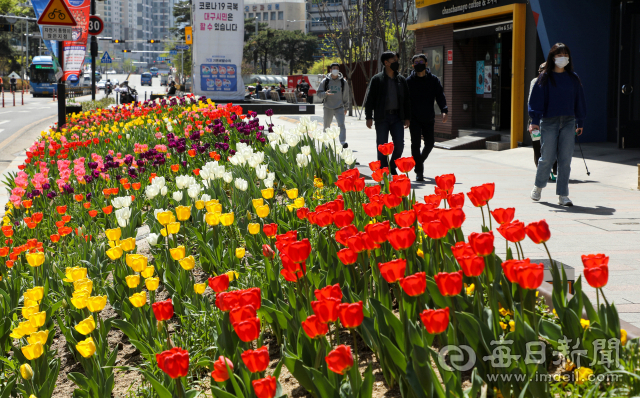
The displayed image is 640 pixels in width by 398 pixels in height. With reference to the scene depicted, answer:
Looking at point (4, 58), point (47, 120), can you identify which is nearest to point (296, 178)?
point (47, 120)

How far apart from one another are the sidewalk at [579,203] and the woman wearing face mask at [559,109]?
459 millimetres

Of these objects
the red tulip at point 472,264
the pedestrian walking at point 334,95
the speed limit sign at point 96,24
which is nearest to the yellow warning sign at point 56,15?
the pedestrian walking at point 334,95

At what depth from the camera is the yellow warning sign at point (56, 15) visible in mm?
13117

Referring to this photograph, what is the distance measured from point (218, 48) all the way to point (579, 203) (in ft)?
71.9

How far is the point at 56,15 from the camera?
13.2m

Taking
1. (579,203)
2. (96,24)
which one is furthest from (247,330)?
(96,24)

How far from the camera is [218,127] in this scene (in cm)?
873

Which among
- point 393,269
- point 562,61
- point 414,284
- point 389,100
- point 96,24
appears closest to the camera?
point 414,284

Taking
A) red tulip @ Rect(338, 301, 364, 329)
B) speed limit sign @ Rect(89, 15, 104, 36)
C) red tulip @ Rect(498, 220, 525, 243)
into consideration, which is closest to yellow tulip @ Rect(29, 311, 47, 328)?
red tulip @ Rect(338, 301, 364, 329)

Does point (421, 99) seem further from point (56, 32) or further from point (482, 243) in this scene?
point (482, 243)

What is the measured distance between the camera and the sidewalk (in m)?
5.05

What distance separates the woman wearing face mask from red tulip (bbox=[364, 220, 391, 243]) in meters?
5.52

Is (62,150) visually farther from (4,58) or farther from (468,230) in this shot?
(4,58)

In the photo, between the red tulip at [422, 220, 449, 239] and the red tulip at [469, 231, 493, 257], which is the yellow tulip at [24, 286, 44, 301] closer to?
the red tulip at [422, 220, 449, 239]
